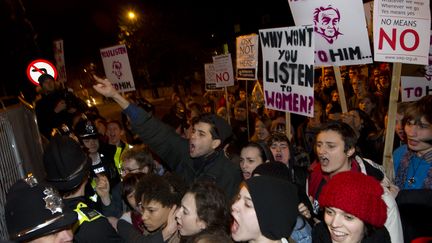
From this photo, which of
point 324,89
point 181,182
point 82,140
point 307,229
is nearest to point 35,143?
point 82,140

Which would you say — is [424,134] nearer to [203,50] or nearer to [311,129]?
[311,129]

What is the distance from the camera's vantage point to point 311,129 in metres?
7.47

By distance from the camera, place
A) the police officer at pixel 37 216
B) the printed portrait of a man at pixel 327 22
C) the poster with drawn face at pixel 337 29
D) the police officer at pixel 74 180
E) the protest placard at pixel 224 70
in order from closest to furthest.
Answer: the police officer at pixel 37 216, the police officer at pixel 74 180, the poster with drawn face at pixel 337 29, the printed portrait of a man at pixel 327 22, the protest placard at pixel 224 70

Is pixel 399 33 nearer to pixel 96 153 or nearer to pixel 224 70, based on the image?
pixel 96 153

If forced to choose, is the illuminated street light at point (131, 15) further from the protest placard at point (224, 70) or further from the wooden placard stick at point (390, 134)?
the wooden placard stick at point (390, 134)

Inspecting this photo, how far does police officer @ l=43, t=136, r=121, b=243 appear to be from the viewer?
2903mm

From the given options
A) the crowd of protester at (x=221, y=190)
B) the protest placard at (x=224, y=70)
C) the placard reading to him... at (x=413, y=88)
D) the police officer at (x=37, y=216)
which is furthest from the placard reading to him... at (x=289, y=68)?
the protest placard at (x=224, y=70)

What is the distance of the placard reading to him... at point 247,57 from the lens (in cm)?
856

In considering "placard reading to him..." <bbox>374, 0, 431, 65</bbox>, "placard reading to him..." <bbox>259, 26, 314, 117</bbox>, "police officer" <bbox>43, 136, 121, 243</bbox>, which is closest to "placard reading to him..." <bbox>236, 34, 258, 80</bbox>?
"placard reading to him..." <bbox>259, 26, 314, 117</bbox>

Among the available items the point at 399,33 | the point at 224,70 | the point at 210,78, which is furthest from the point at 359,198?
the point at 210,78

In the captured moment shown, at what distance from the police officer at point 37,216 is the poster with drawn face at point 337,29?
389cm

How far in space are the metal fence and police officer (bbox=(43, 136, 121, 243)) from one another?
0.89m

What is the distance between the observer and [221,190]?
3.41m

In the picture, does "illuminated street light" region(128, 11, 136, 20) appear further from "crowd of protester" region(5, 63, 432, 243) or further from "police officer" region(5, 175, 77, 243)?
"police officer" region(5, 175, 77, 243)
